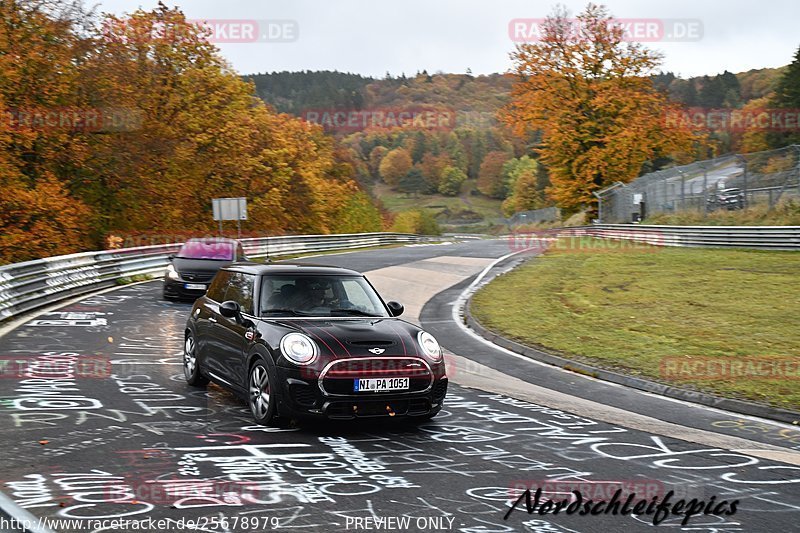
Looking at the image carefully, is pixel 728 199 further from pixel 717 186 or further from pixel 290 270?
pixel 290 270

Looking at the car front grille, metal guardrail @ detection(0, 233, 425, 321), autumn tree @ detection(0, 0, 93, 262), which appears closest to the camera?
the car front grille

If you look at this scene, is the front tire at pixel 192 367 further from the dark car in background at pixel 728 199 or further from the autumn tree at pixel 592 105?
the autumn tree at pixel 592 105

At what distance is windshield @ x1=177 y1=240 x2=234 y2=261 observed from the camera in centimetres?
2059

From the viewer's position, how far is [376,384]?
7.49 meters

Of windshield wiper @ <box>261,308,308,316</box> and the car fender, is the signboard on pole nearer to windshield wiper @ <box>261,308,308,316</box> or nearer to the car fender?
windshield wiper @ <box>261,308,308,316</box>

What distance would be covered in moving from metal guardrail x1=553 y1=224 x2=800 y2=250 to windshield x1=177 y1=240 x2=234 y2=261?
1902 centimetres

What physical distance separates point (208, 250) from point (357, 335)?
13.9 meters

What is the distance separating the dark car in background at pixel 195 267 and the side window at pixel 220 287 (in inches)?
375

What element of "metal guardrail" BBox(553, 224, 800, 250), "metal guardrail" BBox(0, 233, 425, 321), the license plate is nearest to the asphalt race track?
the license plate

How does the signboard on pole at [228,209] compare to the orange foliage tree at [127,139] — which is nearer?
the orange foliage tree at [127,139]

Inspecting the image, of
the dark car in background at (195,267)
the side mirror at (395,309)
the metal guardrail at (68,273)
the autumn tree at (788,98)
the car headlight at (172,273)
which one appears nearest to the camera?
the side mirror at (395,309)

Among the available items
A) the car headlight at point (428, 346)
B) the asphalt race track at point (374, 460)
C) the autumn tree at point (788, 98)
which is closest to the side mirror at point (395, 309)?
the car headlight at point (428, 346)

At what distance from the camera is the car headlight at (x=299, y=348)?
24.7 feet

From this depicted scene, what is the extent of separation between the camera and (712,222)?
1382 inches
